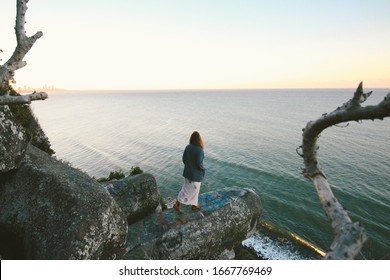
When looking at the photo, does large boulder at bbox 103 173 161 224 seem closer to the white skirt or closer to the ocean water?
the white skirt

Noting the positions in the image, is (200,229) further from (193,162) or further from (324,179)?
(324,179)

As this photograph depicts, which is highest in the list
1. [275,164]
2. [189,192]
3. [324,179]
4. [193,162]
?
[324,179]

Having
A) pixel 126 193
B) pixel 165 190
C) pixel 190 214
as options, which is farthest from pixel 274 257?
pixel 165 190

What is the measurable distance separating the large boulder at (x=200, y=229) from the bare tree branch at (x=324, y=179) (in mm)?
7996

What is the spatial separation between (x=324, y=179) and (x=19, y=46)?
743 centimetres

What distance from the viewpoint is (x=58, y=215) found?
7.12 m

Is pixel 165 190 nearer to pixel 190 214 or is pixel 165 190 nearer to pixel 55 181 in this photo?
pixel 190 214

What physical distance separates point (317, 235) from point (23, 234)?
2211 cm

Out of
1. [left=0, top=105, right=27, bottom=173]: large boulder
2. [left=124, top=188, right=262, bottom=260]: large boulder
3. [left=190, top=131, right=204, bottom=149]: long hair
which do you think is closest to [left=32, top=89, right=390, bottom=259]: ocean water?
[left=124, top=188, right=262, bottom=260]: large boulder

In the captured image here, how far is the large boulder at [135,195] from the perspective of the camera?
12.5 metres

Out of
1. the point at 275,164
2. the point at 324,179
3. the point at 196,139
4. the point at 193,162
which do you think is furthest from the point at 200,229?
the point at 275,164

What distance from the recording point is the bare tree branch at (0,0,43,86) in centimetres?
607

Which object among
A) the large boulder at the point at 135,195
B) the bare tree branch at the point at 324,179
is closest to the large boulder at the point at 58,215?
the large boulder at the point at 135,195

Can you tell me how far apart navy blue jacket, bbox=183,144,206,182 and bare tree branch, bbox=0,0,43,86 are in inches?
231
